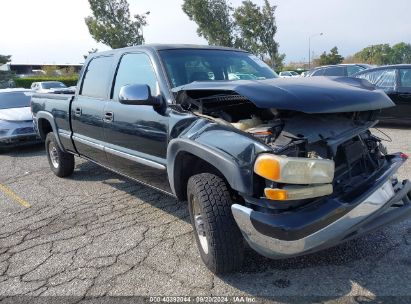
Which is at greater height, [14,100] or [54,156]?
[14,100]

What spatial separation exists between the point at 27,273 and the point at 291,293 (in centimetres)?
212

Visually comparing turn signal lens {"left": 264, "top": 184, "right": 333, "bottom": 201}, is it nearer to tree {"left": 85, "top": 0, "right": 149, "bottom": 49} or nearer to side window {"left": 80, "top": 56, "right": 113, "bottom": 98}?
side window {"left": 80, "top": 56, "right": 113, "bottom": 98}

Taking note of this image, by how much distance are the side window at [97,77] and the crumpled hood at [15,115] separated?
14.3ft

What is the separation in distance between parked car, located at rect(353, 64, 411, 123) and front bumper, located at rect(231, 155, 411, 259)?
6.62m

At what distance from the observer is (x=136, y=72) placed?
4109 mm

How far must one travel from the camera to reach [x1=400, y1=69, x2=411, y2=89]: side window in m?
8.61

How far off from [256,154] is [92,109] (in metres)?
2.65

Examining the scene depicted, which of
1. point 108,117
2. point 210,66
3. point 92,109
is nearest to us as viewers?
point 210,66

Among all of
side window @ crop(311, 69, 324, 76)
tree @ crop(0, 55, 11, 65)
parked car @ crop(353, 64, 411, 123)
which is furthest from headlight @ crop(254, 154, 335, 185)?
tree @ crop(0, 55, 11, 65)

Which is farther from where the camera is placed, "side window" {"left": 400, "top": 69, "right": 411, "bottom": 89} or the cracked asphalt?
"side window" {"left": 400, "top": 69, "right": 411, "bottom": 89}

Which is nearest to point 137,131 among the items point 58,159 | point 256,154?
point 256,154

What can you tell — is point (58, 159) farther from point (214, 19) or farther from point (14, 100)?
point (214, 19)

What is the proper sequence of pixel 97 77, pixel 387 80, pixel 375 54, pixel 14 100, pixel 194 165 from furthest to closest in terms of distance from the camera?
pixel 375 54 < pixel 14 100 < pixel 387 80 < pixel 97 77 < pixel 194 165

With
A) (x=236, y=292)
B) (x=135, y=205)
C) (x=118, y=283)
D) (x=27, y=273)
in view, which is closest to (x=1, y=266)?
(x=27, y=273)
